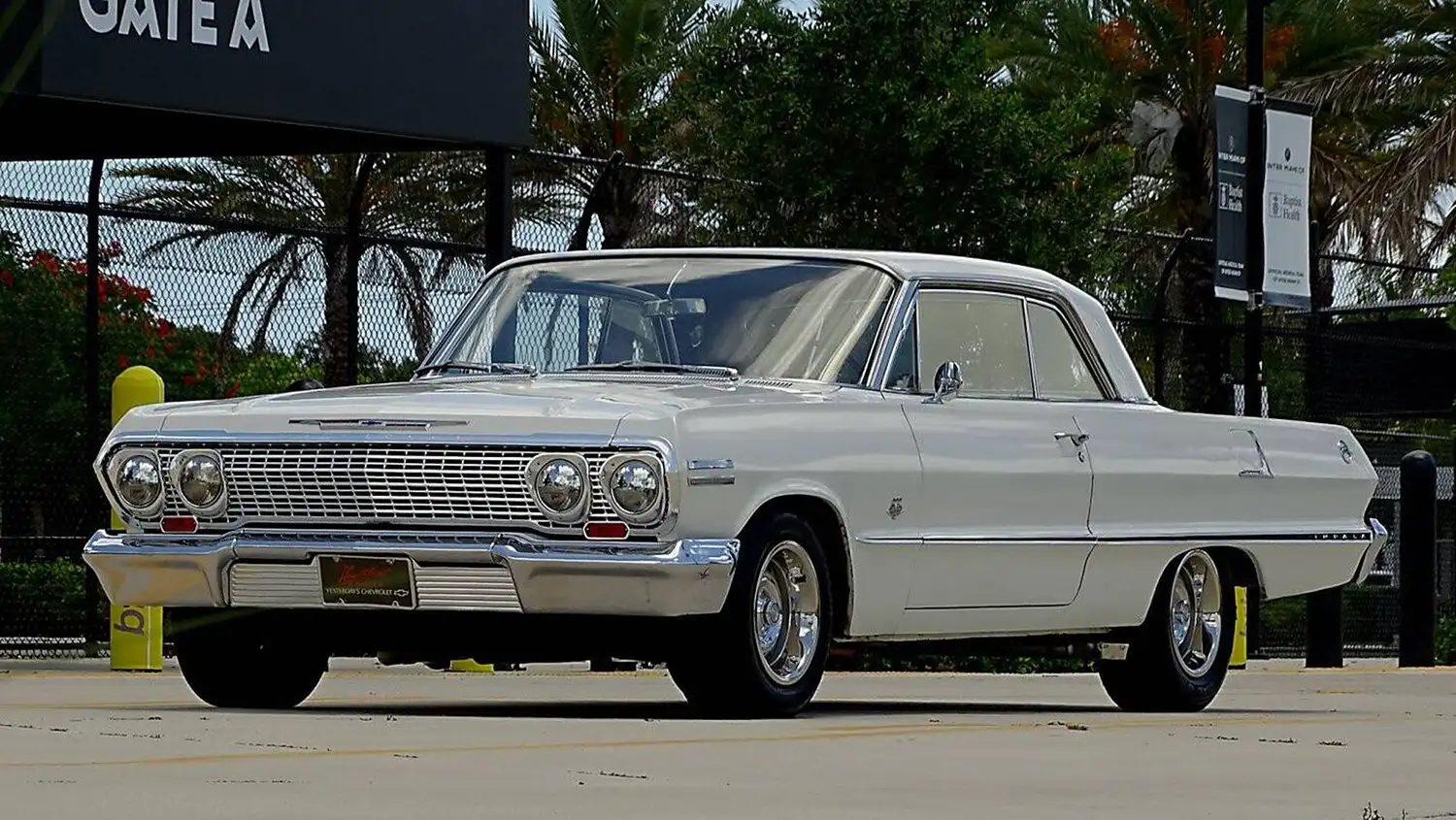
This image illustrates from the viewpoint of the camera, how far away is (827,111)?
21203 mm

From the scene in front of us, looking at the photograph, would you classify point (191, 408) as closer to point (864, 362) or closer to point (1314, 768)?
point (864, 362)

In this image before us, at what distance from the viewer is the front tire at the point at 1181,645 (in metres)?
11.4

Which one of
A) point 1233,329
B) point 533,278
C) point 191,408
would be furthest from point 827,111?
point 191,408

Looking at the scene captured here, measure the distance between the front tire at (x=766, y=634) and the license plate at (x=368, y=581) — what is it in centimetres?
86

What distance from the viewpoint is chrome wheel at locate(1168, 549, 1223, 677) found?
454 inches

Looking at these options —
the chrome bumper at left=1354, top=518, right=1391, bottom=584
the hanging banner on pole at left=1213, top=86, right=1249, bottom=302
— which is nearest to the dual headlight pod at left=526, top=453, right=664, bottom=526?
the chrome bumper at left=1354, top=518, right=1391, bottom=584

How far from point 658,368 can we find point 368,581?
151cm

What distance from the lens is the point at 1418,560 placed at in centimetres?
2031

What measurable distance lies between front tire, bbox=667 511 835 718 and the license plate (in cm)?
86

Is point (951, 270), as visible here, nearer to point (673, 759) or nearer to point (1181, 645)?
point (1181, 645)

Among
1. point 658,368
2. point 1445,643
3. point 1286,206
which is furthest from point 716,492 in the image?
point 1445,643

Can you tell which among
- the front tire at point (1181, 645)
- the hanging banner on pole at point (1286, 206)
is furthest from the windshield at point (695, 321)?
the hanging banner on pole at point (1286, 206)

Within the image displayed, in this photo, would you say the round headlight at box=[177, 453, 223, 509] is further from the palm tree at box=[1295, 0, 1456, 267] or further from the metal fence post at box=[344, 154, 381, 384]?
the palm tree at box=[1295, 0, 1456, 267]

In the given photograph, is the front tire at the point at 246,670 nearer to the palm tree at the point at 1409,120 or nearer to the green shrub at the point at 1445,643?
the green shrub at the point at 1445,643
